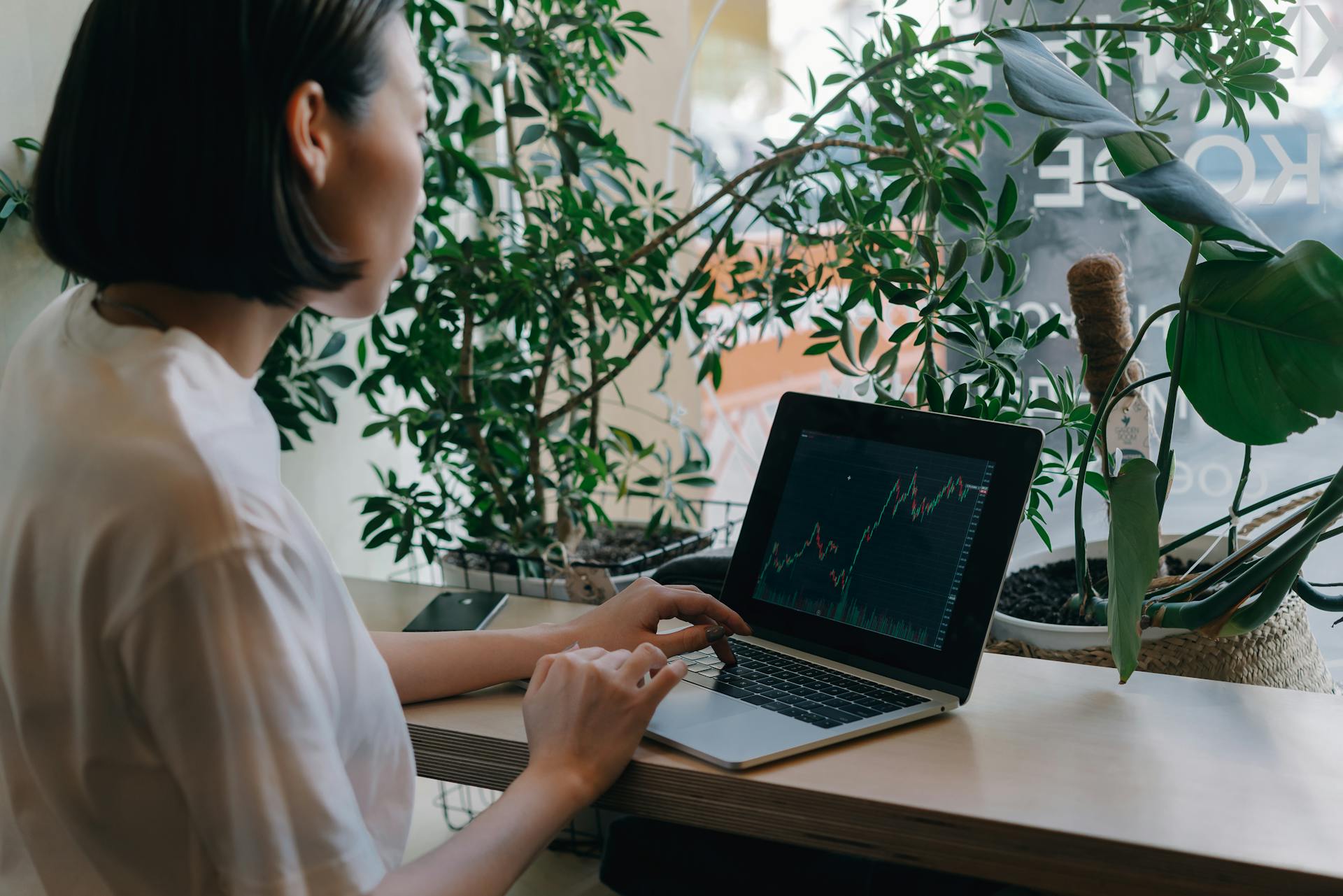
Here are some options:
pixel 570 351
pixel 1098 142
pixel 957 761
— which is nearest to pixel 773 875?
pixel 957 761

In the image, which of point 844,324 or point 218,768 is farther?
point 844,324

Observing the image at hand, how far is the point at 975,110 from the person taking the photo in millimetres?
1113

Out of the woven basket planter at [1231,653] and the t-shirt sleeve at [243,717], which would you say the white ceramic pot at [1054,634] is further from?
the t-shirt sleeve at [243,717]

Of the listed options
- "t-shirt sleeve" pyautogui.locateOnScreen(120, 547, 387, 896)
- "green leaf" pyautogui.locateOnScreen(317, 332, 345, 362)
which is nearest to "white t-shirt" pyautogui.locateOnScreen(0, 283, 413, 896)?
"t-shirt sleeve" pyautogui.locateOnScreen(120, 547, 387, 896)

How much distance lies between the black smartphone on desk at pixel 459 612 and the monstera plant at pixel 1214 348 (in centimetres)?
61

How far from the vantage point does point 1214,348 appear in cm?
79

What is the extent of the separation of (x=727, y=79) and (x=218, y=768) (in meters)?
1.46

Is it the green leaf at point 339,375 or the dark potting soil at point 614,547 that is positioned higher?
the green leaf at point 339,375

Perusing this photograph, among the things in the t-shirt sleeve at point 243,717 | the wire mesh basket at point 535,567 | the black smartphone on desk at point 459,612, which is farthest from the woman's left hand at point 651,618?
the t-shirt sleeve at point 243,717

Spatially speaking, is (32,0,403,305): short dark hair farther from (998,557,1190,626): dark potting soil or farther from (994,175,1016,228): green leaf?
(998,557,1190,626): dark potting soil

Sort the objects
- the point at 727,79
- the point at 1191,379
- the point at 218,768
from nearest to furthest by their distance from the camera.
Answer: the point at 218,768
the point at 1191,379
the point at 727,79

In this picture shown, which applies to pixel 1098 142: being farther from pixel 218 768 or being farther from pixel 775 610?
pixel 218 768

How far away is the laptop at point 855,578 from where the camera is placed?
0.77m

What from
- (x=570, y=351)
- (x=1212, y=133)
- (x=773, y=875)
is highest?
(x=1212, y=133)
